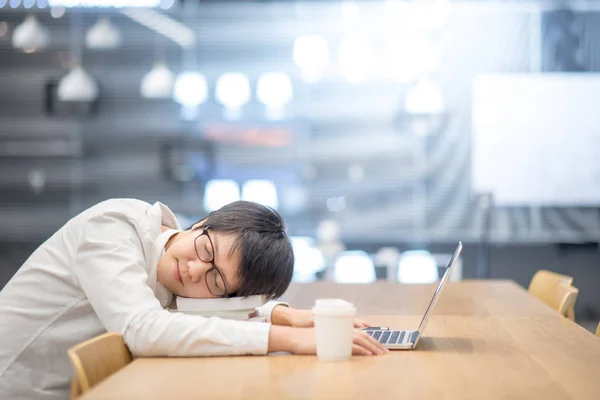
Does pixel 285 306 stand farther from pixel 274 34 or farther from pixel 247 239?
pixel 274 34

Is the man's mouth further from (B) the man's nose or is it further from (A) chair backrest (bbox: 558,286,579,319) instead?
(A) chair backrest (bbox: 558,286,579,319)

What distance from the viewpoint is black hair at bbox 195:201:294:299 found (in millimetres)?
1819

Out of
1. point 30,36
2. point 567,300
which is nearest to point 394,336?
point 567,300

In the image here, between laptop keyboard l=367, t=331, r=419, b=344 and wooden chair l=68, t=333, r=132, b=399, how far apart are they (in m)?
0.53

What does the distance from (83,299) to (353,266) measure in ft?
14.7

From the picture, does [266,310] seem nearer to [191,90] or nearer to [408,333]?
[408,333]

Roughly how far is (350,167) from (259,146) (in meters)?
0.68

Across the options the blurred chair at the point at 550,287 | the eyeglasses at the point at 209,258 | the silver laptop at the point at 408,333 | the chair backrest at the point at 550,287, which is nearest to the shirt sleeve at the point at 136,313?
the eyeglasses at the point at 209,258

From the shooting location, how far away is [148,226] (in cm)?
186

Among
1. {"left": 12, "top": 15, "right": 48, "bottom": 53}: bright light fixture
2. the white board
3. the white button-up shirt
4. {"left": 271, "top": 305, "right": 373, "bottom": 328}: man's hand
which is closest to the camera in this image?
the white button-up shirt

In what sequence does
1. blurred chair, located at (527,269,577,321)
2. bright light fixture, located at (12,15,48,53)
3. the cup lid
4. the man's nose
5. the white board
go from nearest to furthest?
the cup lid < the man's nose < blurred chair, located at (527,269,577,321) < the white board < bright light fixture, located at (12,15,48,53)

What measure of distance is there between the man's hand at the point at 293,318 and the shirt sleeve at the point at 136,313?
31cm

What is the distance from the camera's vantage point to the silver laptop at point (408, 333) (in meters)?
1.75

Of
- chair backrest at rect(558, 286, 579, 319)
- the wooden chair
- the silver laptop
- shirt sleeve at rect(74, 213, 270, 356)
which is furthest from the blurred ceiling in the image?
the wooden chair
